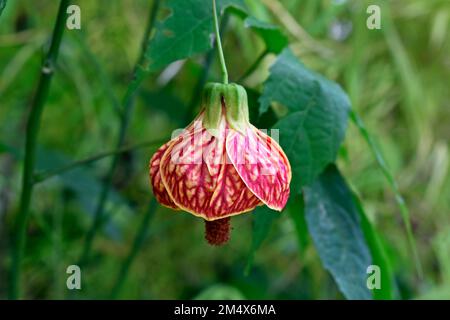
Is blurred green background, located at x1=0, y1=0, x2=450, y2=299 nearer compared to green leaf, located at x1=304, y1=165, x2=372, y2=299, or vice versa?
green leaf, located at x1=304, y1=165, x2=372, y2=299

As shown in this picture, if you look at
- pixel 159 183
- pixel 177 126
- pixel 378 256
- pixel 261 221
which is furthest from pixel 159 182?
pixel 177 126

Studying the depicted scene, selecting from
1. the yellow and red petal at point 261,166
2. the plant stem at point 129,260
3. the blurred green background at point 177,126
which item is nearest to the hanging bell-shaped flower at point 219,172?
the yellow and red petal at point 261,166

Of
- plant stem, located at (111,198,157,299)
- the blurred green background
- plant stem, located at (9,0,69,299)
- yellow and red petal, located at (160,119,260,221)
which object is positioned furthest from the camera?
the blurred green background

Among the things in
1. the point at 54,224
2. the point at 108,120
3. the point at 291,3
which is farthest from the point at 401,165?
the point at 54,224

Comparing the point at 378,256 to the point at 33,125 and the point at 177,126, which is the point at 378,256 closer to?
the point at 33,125

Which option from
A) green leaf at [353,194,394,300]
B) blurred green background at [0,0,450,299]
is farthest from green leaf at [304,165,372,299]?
blurred green background at [0,0,450,299]

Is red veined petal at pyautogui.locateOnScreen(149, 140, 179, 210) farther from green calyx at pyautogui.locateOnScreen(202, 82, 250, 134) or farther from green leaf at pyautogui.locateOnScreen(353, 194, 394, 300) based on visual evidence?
green leaf at pyautogui.locateOnScreen(353, 194, 394, 300)
